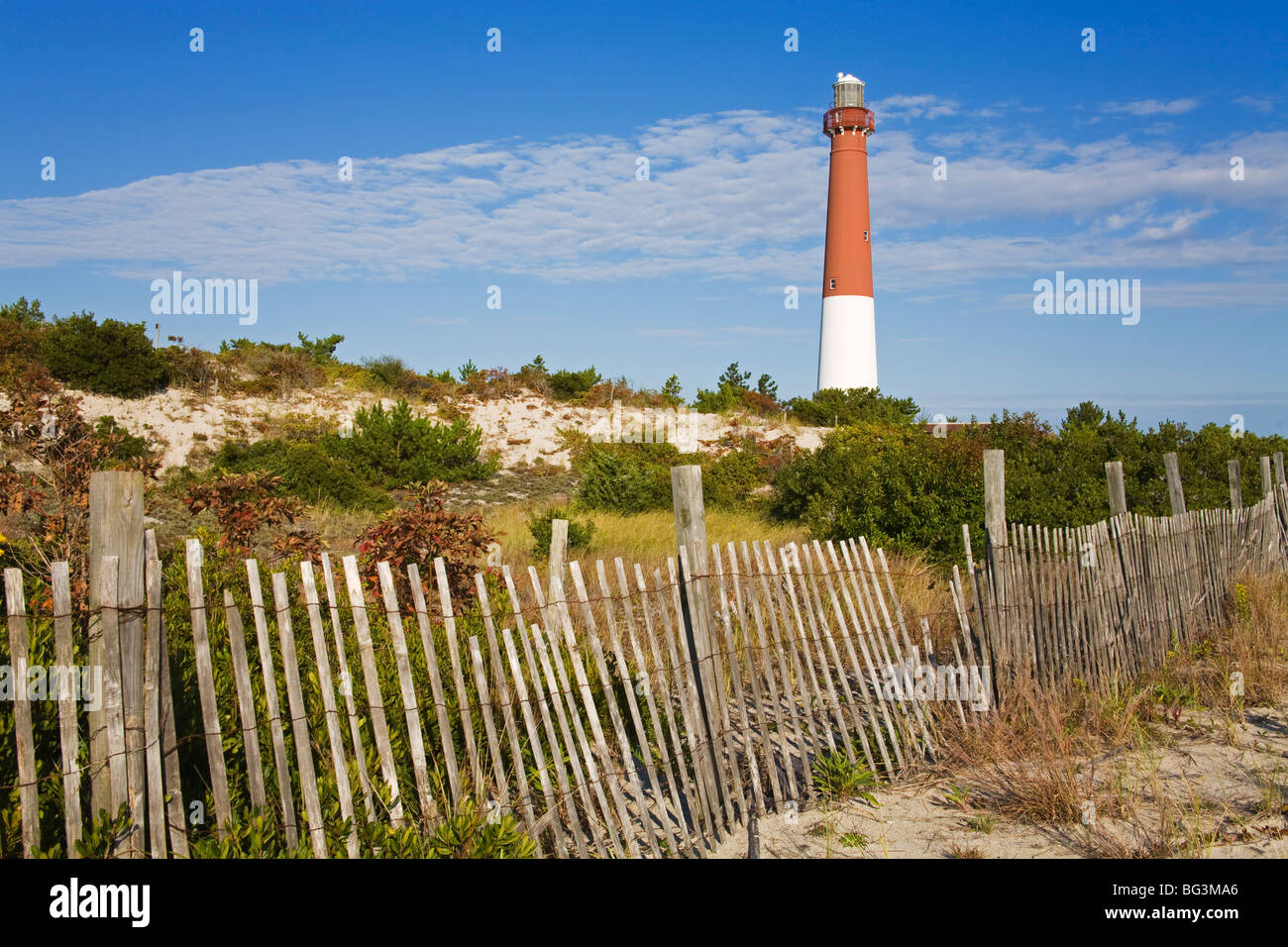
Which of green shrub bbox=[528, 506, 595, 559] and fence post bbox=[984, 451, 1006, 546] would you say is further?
green shrub bbox=[528, 506, 595, 559]

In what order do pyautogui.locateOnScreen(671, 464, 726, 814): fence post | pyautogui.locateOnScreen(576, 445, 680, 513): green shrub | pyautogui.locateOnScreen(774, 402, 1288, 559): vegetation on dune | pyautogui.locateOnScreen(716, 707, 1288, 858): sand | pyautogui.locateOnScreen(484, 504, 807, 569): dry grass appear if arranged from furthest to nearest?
pyautogui.locateOnScreen(576, 445, 680, 513): green shrub, pyautogui.locateOnScreen(484, 504, 807, 569): dry grass, pyautogui.locateOnScreen(774, 402, 1288, 559): vegetation on dune, pyautogui.locateOnScreen(671, 464, 726, 814): fence post, pyautogui.locateOnScreen(716, 707, 1288, 858): sand

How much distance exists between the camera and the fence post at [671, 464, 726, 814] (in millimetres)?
4254

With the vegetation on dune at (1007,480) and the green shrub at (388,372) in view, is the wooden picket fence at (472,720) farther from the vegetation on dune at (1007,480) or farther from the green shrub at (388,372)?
the green shrub at (388,372)

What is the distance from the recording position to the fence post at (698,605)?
4254 millimetres

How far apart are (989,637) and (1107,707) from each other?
2.82ft

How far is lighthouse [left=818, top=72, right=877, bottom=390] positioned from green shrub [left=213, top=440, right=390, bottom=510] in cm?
1723

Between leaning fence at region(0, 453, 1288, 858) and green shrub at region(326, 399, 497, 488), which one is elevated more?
green shrub at region(326, 399, 497, 488)

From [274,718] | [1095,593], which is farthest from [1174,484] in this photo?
[274,718]

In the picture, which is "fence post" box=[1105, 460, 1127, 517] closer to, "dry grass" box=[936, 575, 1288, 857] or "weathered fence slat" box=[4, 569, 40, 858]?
"dry grass" box=[936, 575, 1288, 857]

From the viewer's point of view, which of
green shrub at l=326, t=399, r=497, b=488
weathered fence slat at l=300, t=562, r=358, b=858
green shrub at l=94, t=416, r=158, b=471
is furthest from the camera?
green shrub at l=326, t=399, r=497, b=488

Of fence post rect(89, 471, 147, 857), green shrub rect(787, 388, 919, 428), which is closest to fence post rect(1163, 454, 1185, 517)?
fence post rect(89, 471, 147, 857)
